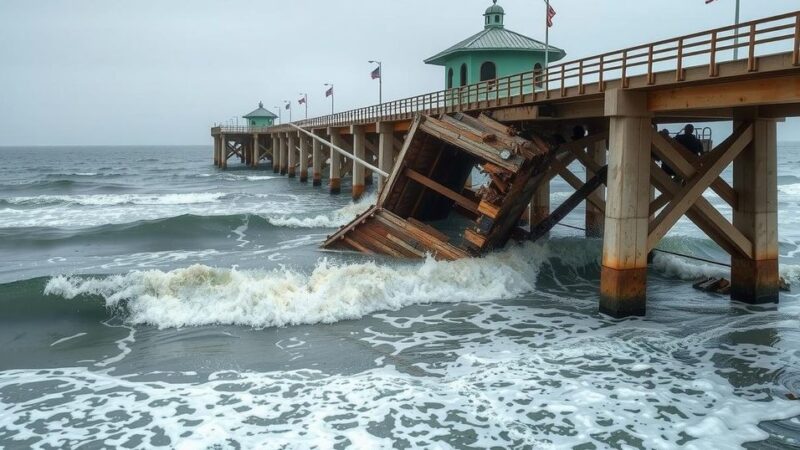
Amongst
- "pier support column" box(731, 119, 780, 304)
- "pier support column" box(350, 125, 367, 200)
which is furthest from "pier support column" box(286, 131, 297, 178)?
"pier support column" box(731, 119, 780, 304)

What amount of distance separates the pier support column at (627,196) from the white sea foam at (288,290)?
3095mm

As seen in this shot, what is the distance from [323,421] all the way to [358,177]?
1139 inches

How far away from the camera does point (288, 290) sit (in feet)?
48.1

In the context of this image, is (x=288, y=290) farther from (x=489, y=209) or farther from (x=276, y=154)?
(x=276, y=154)

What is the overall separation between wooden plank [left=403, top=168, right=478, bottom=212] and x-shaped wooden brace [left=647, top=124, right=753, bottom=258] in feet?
16.2

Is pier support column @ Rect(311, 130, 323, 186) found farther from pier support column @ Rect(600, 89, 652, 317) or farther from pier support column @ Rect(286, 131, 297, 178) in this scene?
pier support column @ Rect(600, 89, 652, 317)

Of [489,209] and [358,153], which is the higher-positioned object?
[358,153]

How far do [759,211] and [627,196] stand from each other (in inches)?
132

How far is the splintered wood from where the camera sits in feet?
50.9

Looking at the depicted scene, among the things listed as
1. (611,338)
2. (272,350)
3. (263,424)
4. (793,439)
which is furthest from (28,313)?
(793,439)

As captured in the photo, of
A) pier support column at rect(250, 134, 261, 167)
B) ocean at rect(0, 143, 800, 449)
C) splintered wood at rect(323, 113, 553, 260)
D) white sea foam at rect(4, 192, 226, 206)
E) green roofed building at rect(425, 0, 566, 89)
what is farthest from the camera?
pier support column at rect(250, 134, 261, 167)

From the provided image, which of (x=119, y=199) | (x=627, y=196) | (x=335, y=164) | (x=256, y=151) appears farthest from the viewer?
(x=256, y=151)

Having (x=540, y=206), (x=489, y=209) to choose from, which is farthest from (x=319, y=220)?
(x=489, y=209)

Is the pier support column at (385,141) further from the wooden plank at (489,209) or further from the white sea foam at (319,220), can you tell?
the wooden plank at (489,209)
